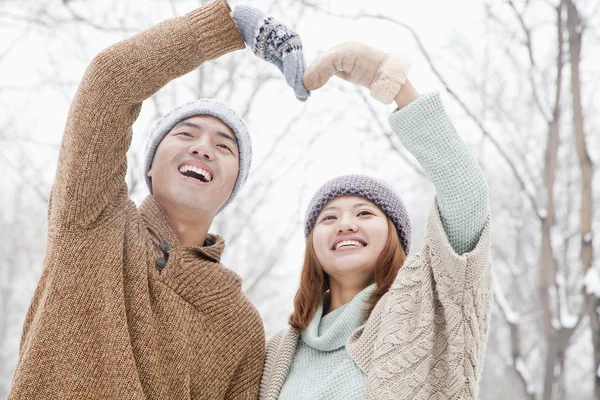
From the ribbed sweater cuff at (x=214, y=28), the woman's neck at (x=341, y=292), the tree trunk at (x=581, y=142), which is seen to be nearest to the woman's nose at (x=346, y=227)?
the woman's neck at (x=341, y=292)

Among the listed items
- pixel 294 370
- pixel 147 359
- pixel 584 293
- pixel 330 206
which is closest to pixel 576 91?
pixel 584 293

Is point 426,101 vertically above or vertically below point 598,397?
above

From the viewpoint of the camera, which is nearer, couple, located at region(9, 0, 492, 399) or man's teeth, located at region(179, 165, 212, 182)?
couple, located at region(9, 0, 492, 399)

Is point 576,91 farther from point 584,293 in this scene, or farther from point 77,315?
point 77,315

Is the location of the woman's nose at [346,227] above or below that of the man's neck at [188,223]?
above

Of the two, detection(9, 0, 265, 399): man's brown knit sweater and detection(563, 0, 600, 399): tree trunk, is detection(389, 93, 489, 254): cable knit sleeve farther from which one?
detection(563, 0, 600, 399): tree trunk

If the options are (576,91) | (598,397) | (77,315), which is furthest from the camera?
(576,91)

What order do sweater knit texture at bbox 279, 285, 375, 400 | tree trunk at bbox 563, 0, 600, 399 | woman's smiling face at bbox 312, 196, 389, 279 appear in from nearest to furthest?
sweater knit texture at bbox 279, 285, 375, 400 → woman's smiling face at bbox 312, 196, 389, 279 → tree trunk at bbox 563, 0, 600, 399

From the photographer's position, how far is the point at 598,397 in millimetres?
3445

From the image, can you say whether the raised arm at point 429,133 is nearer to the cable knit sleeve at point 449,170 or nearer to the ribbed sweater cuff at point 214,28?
the cable knit sleeve at point 449,170

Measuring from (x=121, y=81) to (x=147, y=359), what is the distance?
883mm

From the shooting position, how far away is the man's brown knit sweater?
165 cm

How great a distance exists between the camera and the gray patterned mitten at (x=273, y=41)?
1820mm

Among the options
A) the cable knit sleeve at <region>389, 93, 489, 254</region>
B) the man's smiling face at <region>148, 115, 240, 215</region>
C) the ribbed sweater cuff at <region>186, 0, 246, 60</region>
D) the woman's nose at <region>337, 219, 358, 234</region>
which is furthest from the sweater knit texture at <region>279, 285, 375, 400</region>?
the ribbed sweater cuff at <region>186, 0, 246, 60</region>
